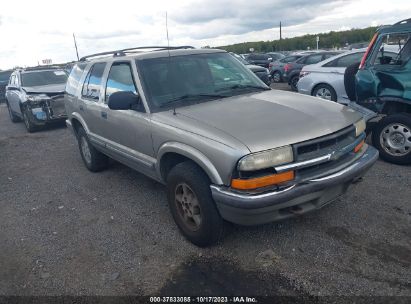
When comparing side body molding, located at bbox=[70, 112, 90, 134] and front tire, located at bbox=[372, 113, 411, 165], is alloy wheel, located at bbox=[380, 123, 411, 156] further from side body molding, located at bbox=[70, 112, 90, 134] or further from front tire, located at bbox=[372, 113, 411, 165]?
side body molding, located at bbox=[70, 112, 90, 134]

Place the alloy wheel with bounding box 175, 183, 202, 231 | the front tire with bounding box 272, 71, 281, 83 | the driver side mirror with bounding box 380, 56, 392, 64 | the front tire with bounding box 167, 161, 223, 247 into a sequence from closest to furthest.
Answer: the front tire with bounding box 167, 161, 223, 247 < the alloy wheel with bounding box 175, 183, 202, 231 < the driver side mirror with bounding box 380, 56, 392, 64 < the front tire with bounding box 272, 71, 281, 83

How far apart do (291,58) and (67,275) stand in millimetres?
16353

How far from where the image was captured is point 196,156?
9.59 ft

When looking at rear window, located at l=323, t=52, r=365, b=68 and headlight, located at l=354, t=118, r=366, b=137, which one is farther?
rear window, located at l=323, t=52, r=365, b=68

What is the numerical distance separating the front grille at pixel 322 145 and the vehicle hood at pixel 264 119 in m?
0.05

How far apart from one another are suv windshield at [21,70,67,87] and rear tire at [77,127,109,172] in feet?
17.8

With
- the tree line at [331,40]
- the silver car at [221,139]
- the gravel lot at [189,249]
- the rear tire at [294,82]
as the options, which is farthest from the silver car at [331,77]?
the tree line at [331,40]

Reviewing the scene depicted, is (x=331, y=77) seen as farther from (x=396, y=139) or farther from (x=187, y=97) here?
(x=187, y=97)

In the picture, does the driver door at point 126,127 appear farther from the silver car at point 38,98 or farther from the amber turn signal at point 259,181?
the silver car at point 38,98

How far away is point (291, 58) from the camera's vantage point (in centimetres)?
1723

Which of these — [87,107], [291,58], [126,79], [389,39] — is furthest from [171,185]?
[291,58]

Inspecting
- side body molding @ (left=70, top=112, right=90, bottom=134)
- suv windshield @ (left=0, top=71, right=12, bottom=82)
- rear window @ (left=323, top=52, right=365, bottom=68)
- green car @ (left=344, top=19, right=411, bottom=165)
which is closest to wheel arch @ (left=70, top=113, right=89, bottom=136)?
side body molding @ (left=70, top=112, right=90, bottom=134)

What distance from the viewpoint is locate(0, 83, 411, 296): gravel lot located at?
9.07 feet

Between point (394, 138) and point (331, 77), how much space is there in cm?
392
